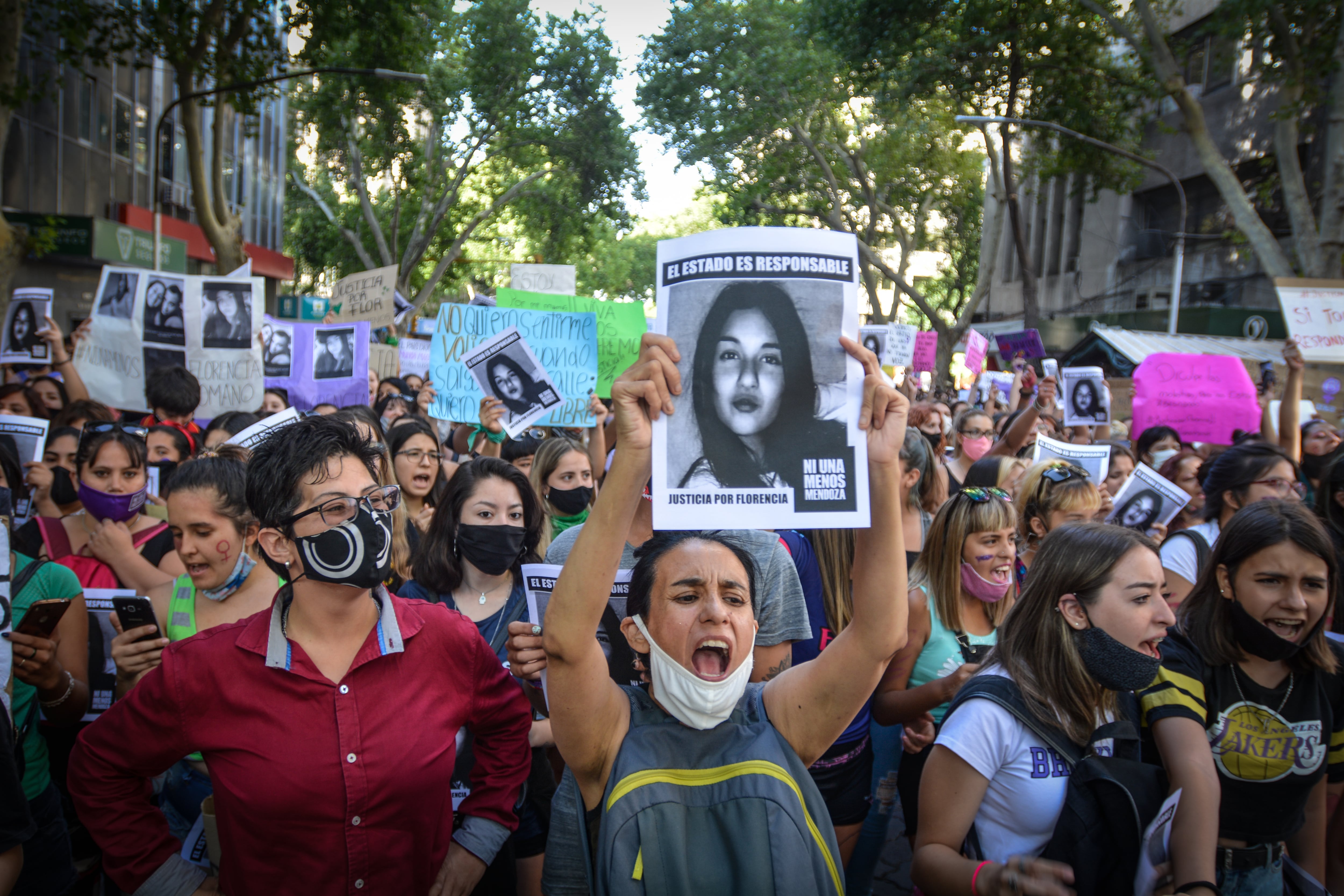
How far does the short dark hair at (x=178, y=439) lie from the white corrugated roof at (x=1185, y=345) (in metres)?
15.0

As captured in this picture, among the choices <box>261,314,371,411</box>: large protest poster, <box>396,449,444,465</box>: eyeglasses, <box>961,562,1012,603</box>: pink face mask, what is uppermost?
<box>261,314,371,411</box>: large protest poster

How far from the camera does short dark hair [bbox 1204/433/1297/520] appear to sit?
14.0 feet

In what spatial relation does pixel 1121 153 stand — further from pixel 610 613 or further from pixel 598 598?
pixel 598 598

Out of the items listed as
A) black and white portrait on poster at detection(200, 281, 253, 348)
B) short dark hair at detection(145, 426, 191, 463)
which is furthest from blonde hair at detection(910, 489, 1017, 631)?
black and white portrait on poster at detection(200, 281, 253, 348)

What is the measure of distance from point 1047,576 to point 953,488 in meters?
3.75

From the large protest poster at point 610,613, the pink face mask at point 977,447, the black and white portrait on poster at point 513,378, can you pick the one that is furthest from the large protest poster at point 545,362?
the large protest poster at point 610,613

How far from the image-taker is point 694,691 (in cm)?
206

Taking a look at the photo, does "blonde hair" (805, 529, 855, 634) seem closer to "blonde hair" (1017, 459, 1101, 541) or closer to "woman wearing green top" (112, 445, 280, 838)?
"blonde hair" (1017, 459, 1101, 541)

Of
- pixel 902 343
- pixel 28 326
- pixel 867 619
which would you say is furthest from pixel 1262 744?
pixel 902 343

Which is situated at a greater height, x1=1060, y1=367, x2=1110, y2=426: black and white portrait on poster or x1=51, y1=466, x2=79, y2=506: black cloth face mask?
x1=1060, y1=367, x2=1110, y2=426: black and white portrait on poster

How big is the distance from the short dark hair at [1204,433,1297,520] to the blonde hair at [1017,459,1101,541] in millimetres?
487

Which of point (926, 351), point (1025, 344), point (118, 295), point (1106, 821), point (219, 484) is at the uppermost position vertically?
point (926, 351)

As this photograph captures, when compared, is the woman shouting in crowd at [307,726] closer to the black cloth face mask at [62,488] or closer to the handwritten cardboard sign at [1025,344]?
the black cloth face mask at [62,488]

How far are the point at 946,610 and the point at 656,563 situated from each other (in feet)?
5.44
